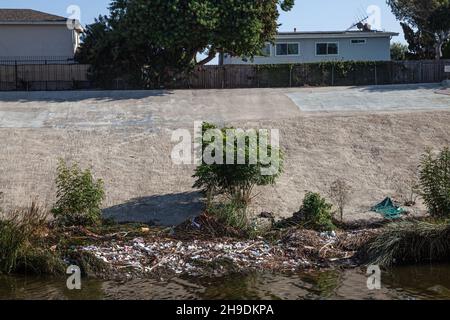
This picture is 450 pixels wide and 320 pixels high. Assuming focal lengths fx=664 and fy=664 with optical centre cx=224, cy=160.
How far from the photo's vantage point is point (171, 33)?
28.4m

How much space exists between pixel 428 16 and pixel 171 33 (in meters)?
18.3

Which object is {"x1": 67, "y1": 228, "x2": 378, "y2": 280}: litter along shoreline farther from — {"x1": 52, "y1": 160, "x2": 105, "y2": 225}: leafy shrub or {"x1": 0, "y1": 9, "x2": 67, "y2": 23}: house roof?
{"x1": 0, "y1": 9, "x2": 67, "y2": 23}: house roof

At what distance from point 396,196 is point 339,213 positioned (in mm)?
2350

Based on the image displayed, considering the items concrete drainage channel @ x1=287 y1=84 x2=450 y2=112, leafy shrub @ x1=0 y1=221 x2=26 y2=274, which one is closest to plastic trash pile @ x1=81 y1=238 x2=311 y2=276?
leafy shrub @ x1=0 y1=221 x2=26 y2=274

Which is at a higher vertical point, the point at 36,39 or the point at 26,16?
the point at 26,16

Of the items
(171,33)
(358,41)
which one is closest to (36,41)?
(171,33)

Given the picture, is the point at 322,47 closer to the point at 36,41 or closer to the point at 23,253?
the point at 36,41

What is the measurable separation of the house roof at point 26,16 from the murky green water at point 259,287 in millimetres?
25244

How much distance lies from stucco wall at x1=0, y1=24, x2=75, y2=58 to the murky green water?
24700 millimetres

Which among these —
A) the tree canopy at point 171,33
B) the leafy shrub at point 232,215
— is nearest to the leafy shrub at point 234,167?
the leafy shrub at point 232,215

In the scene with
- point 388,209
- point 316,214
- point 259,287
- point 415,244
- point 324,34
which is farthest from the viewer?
point 324,34

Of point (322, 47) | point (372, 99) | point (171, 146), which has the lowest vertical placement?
point (171, 146)

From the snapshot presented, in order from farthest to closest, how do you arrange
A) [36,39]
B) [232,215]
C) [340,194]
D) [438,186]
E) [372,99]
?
[36,39] → [372,99] → [340,194] → [438,186] → [232,215]

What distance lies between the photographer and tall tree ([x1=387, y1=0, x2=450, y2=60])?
1515 inches
